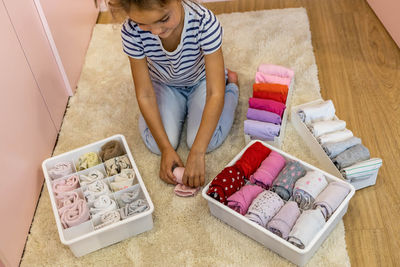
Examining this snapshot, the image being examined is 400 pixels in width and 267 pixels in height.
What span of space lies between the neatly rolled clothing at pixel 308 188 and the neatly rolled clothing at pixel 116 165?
51 centimetres

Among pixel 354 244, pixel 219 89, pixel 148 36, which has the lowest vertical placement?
pixel 354 244

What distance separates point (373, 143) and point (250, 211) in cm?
53

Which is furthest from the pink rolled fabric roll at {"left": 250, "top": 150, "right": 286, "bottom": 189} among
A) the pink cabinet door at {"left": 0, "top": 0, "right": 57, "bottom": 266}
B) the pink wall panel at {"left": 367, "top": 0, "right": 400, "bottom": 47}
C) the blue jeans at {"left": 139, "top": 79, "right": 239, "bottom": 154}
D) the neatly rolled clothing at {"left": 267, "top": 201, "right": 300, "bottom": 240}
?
the pink wall panel at {"left": 367, "top": 0, "right": 400, "bottom": 47}

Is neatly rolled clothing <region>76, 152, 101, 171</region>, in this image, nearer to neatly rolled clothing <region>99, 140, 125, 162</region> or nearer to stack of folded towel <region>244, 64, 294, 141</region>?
neatly rolled clothing <region>99, 140, 125, 162</region>

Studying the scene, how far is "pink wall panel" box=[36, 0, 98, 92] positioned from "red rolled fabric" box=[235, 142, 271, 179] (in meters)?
0.81

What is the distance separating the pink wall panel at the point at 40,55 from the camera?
4.80ft

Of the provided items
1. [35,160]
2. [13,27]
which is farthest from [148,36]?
[35,160]

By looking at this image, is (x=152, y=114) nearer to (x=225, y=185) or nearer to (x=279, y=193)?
(x=225, y=185)

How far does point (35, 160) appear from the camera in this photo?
1.50 metres

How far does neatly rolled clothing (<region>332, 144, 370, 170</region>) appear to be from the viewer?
4.48 feet

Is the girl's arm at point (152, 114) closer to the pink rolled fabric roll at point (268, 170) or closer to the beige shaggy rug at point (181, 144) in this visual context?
the beige shaggy rug at point (181, 144)

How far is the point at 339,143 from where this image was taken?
140cm

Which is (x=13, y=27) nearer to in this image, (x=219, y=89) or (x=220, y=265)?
(x=219, y=89)

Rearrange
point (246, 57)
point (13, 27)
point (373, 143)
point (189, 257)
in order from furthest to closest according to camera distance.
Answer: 1. point (246, 57)
2. point (373, 143)
3. point (13, 27)
4. point (189, 257)
